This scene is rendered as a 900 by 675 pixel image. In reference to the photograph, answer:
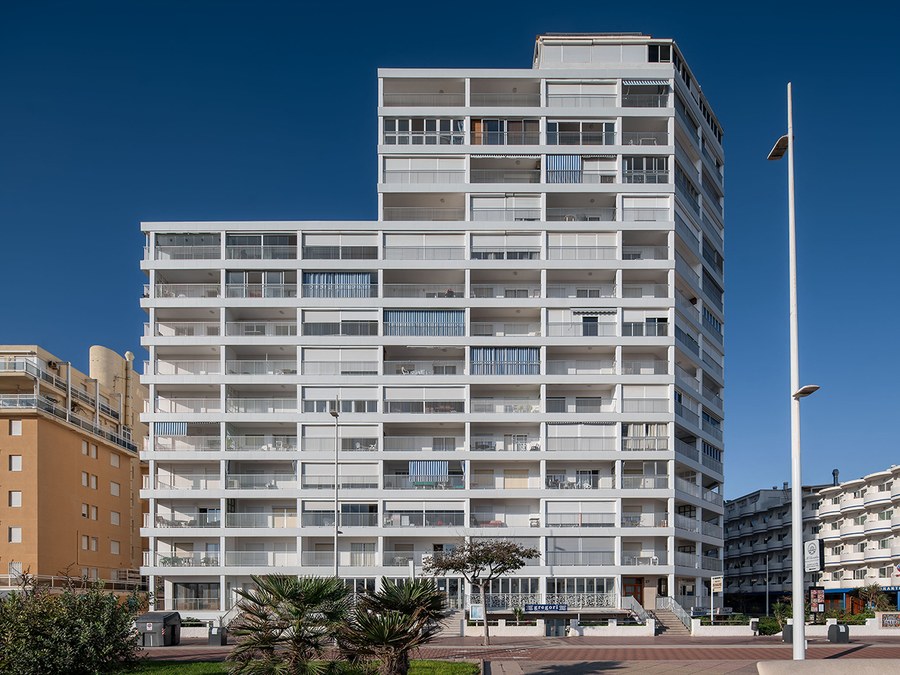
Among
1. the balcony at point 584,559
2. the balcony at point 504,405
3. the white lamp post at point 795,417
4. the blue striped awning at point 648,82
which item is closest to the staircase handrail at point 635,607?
the balcony at point 584,559

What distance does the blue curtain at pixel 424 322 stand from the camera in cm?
5925

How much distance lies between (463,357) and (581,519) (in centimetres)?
1332

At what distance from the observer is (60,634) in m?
20.5

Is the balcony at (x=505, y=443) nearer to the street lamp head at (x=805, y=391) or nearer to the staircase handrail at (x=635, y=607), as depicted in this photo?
the staircase handrail at (x=635, y=607)

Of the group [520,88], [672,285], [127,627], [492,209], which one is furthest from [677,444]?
A: [127,627]

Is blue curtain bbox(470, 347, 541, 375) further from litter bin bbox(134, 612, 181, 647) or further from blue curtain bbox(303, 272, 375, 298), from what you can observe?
litter bin bbox(134, 612, 181, 647)

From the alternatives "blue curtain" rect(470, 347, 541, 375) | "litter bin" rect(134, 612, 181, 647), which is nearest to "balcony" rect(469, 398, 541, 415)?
"blue curtain" rect(470, 347, 541, 375)

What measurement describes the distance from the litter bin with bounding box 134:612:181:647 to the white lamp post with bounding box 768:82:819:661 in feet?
96.1

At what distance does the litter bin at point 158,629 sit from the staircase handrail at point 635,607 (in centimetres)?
2514

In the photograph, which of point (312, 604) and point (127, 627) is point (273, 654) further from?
point (127, 627)

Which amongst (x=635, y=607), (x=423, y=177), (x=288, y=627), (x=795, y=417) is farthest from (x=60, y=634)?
(x=423, y=177)

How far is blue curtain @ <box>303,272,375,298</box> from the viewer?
59.9m

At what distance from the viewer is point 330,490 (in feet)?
189

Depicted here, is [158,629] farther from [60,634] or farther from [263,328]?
[263,328]
